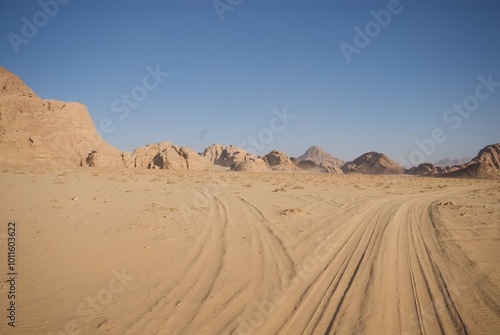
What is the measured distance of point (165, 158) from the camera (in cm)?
4694

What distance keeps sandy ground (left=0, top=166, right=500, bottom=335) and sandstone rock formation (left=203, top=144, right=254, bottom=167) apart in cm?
7462

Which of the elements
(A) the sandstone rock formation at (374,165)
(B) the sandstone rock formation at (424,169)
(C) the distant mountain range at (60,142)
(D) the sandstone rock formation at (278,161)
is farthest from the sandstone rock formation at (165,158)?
(B) the sandstone rock formation at (424,169)

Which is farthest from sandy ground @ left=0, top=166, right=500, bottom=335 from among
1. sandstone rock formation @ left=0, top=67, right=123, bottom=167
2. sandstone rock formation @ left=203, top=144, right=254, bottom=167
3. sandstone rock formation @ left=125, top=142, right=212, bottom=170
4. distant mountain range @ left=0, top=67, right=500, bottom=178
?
sandstone rock formation @ left=203, top=144, right=254, bottom=167

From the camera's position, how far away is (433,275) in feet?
16.6

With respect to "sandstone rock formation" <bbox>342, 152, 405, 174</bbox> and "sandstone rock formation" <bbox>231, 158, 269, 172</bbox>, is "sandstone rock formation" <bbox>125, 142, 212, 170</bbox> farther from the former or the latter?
"sandstone rock formation" <bbox>342, 152, 405, 174</bbox>

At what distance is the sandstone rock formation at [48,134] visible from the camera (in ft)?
104

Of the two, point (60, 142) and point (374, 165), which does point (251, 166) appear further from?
point (374, 165)

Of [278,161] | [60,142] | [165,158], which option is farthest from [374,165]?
[60,142]

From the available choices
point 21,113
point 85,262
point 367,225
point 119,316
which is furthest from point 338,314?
point 21,113

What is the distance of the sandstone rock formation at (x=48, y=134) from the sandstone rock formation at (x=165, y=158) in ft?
11.5

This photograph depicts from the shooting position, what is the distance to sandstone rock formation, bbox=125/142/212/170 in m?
45.8

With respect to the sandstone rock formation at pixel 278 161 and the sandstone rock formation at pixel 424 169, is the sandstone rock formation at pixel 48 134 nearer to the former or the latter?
the sandstone rock formation at pixel 278 161

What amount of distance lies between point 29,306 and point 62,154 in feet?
128

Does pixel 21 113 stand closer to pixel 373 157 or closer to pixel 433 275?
pixel 433 275
